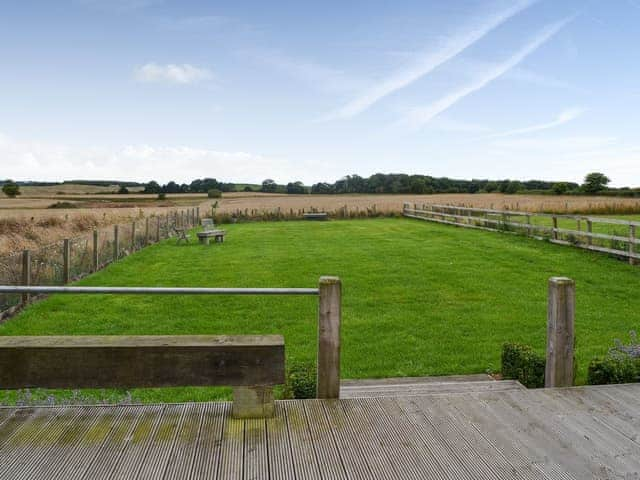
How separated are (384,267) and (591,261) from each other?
5.36 meters

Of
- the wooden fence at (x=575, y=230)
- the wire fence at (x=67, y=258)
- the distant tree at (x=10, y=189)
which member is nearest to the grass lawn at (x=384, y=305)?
the wire fence at (x=67, y=258)

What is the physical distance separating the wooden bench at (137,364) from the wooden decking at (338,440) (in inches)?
10.6

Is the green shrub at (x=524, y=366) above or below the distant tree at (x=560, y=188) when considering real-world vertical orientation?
below

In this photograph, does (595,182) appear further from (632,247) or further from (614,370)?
(614,370)

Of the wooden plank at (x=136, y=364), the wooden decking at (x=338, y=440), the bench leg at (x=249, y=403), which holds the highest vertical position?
the wooden plank at (x=136, y=364)

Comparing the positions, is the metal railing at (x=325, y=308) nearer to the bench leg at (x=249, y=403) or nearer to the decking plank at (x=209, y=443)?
the bench leg at (x=249, y=403)

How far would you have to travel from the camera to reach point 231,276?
13.2 metres

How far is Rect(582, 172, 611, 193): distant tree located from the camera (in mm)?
59875

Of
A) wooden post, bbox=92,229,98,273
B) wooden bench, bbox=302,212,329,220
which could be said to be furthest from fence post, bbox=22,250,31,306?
wooden bench, bbox=302,212,329,220

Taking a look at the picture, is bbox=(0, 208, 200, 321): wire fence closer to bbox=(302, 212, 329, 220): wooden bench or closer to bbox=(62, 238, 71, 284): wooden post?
bbox=(62, 238, 71, 284): wooden post

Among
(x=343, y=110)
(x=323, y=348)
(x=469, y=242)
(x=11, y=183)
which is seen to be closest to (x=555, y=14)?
(x=469, y=242)

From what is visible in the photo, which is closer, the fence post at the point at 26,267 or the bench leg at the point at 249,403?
the bench leg at the point at 249,403

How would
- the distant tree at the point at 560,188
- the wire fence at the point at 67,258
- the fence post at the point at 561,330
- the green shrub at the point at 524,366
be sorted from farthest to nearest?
the distant tree at the point at 560,188 < the wire fence at the point at 67,258 < the green shrub at the point at 524,366 < the fence post at the point at 561,330

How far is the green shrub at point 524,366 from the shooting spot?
16.8 ft
